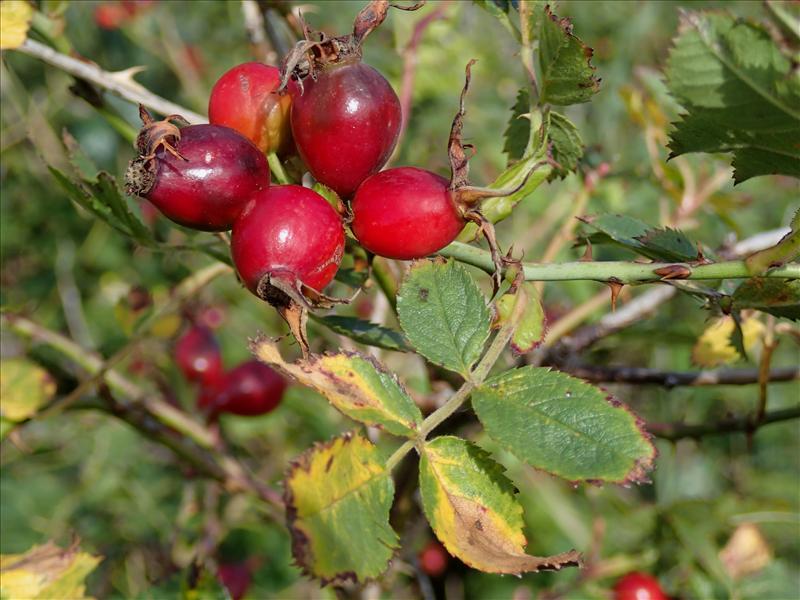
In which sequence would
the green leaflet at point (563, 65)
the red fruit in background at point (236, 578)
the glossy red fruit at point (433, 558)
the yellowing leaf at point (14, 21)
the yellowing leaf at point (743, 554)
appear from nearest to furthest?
1. the green leaflet at point (563, 65)
2. the yellowing leaf at point (14, 21)
3. the yellowing leaf at point (743, 554)
4. the red fruit in background at point (236, 578)
5. the glossy red fruit at point (433, 558)

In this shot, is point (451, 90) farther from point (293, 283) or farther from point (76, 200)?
point (293, 283)

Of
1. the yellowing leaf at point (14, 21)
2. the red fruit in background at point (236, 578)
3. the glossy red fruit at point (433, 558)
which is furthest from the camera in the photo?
the glossy red fruit at point (433, 558)

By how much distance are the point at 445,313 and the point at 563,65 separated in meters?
0.28

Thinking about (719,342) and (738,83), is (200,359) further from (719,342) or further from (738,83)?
(738,83)

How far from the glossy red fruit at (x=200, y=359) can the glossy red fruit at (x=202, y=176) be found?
3.65 ft

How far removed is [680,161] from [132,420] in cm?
119

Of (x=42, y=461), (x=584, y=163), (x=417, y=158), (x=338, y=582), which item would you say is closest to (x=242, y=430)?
(x=42, y=461)

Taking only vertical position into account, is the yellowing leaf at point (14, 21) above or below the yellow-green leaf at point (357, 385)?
above

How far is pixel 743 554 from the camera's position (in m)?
1.63

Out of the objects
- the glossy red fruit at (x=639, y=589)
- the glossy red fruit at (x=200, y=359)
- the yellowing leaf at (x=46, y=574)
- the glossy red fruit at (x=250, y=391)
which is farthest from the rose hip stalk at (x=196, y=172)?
the glossy red fruit at (x=639, y=589)

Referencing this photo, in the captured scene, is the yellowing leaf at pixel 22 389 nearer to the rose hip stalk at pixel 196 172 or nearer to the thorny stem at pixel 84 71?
the thorny stem at pixel 84 71

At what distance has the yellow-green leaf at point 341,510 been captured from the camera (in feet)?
2.63

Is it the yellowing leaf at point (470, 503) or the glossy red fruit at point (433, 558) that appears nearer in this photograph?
the yellowing leaf at point (470, 503)

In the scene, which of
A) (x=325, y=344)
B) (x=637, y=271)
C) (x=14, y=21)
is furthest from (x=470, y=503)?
(x=14, y=21)
